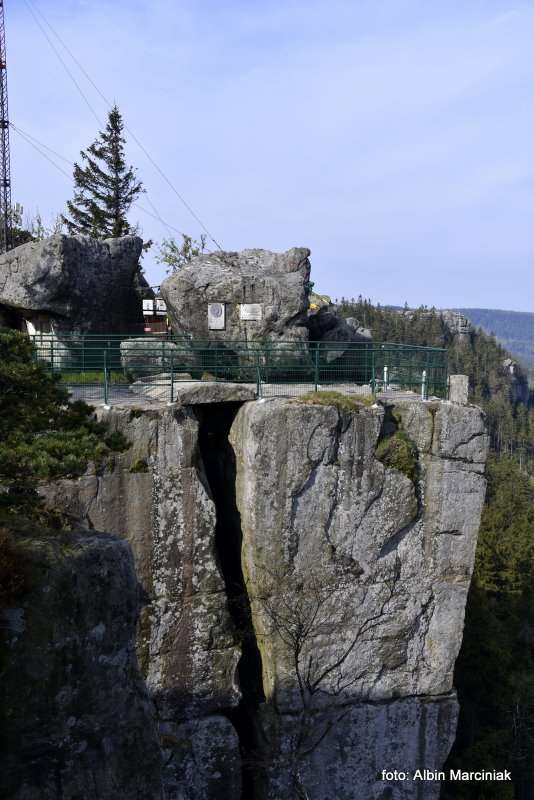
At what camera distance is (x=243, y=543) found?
56.6 feet

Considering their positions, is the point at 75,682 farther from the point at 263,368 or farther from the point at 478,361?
the point at 478,361

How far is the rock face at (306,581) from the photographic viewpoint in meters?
16.4

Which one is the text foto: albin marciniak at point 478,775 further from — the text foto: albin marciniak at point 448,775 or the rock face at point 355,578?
the rock face at point 355,578

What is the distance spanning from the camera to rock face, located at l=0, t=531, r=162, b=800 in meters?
8.27

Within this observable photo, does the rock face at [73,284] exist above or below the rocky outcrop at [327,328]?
above

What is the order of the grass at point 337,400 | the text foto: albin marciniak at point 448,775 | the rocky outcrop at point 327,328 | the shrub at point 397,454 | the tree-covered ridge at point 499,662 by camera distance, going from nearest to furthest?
the grass at point 337,400 → the shrub at point 397,454 → the text foto: albin marciniak at point 448,775 → the rocky outcrop at point 327,328 → the tree-covered ridge at point 499,662

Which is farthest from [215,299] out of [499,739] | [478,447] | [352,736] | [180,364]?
[499,739]

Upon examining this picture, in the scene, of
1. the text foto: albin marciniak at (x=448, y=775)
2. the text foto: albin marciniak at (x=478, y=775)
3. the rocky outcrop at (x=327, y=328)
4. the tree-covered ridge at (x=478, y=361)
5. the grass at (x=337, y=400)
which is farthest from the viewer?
the tree-covered ridge at (x=478, y=361)

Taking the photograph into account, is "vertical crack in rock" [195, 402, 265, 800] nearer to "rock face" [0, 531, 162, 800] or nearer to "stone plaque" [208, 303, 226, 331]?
"stone plaque" [208, 303, 226, 331]

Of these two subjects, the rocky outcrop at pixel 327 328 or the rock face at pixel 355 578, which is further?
the rocky outcrop at pixel 327 328

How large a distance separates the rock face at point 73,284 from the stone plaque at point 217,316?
4.89 metres

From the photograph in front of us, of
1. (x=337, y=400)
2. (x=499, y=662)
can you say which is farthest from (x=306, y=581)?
(x=499, y=662)

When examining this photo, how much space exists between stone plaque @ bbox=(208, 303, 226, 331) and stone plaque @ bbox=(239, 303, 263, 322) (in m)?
0.55

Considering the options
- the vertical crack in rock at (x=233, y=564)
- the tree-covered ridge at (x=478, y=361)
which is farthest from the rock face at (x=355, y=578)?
the tree-covered ridge at (x=478, y=361)
